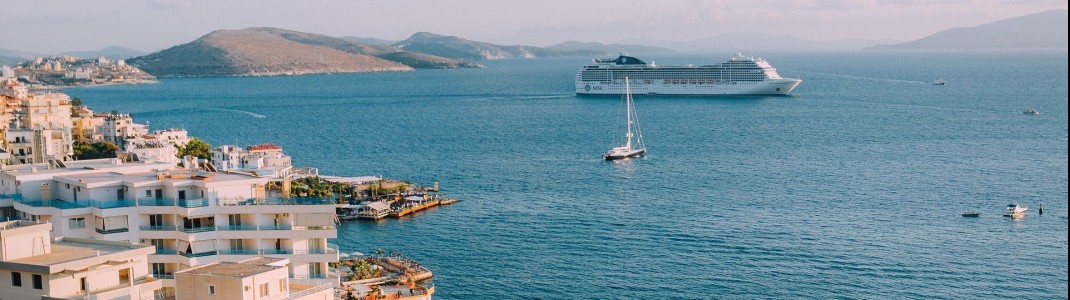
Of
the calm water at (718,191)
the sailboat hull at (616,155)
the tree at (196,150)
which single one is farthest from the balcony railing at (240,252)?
the sailboat hull at (616,155)

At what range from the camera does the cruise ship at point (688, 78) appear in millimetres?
114875

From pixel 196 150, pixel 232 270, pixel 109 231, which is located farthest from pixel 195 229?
pixel 196 150

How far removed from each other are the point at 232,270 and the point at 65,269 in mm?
1917

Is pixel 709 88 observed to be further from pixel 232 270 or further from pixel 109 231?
pixel 232 270

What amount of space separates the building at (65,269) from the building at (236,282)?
73cm

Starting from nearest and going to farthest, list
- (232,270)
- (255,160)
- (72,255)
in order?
(232,270) < (72,255) < (255,160)

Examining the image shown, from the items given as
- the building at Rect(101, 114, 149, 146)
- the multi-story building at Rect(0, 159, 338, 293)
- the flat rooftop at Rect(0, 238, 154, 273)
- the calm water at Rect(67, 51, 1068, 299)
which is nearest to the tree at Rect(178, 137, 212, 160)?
the building at Rect(101, 114, 149, 146)

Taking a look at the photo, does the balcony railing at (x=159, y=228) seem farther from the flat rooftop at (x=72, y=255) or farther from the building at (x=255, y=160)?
the building at (x=255, y=160)

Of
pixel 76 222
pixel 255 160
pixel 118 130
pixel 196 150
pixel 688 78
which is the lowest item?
pixel 255 160

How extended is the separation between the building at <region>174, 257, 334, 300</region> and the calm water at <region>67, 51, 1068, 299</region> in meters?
15.9

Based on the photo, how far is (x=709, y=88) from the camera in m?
117

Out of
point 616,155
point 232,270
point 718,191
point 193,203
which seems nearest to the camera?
point 232,270

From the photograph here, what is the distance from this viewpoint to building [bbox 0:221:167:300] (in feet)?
46.2

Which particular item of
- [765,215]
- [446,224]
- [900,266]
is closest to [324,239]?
[900,266]
